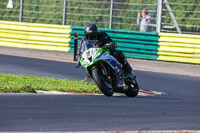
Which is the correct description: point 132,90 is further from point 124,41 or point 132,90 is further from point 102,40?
point 124,41

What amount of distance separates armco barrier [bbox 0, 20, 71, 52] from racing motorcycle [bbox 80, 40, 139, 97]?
11273mm

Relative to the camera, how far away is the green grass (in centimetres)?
1100

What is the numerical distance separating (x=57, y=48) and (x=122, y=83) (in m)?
11.5

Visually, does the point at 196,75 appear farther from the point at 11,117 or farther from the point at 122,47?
the point at 11,117

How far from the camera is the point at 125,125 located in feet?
23.5

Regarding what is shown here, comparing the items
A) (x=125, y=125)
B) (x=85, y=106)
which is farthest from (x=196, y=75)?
(x=125, y=125)

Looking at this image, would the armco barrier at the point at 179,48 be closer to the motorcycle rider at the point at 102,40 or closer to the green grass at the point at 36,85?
the green grass at the point at 36,85

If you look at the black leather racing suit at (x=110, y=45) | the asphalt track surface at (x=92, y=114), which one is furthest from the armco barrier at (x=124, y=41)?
the asphalt track surface at (x=92, y=114)

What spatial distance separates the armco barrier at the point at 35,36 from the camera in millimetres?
22484

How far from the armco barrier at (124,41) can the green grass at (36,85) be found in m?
7.11

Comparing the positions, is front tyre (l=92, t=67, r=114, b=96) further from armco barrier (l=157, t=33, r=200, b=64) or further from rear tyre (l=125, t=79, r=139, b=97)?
armco barrier (l=157, t=33, r=200, b=64)

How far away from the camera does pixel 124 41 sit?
69.6ft

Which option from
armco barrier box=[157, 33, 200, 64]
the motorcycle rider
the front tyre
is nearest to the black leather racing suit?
the motorcycle rider

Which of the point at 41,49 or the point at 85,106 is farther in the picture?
the point at 41,49
